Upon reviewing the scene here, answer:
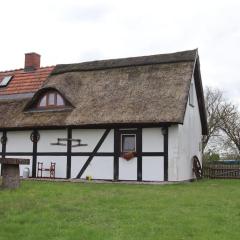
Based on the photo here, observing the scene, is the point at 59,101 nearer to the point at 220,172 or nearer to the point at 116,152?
the point at 116,152

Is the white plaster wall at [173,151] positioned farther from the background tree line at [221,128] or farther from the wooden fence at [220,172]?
the background tree line at [221,128]

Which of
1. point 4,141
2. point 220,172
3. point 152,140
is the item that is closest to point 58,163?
point 4,141

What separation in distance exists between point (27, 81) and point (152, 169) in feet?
28.6

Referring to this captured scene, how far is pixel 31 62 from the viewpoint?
24.6 meters

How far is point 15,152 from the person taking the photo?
20547 millimetres

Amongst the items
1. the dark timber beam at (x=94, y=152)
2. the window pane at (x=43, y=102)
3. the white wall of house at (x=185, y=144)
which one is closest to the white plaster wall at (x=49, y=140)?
the dark timber beam at (x=94, y=152)

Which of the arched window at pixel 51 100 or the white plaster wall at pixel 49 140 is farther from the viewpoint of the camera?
the arched window at pixel 51 100

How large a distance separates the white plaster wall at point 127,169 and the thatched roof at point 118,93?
5.00 ft

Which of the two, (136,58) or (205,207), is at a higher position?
(136,58)

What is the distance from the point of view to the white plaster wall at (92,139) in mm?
18469

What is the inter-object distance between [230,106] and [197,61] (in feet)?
86.2

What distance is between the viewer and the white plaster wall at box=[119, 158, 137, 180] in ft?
59.0

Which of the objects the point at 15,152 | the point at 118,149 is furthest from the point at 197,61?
the point at 15,152

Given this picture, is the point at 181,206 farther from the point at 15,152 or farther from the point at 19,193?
the point at 15,152
